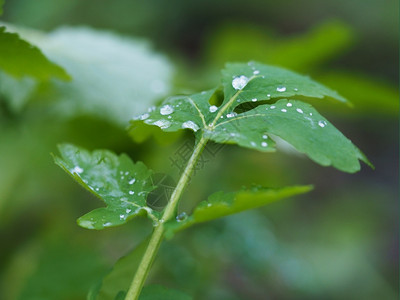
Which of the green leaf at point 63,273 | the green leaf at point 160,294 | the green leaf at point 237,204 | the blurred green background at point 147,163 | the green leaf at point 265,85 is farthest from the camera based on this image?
the blurred green background at point 147,163

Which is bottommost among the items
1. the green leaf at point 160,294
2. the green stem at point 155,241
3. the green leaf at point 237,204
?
the green leaf at point 160,294

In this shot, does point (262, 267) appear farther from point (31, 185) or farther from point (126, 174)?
point (126, 174)

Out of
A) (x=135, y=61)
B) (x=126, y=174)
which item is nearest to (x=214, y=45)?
(x=135, y=61)

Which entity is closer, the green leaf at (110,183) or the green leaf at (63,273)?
the green leaf at (110,183)

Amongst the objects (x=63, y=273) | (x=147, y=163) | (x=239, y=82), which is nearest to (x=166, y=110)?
(x=239, y=82)

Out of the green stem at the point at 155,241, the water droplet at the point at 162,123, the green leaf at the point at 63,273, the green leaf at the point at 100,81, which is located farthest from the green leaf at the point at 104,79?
the green stem at the point at 155,241

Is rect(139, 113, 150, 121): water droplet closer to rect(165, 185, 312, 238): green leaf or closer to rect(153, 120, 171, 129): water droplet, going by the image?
rect(153, 120, 171, 129): water droplet

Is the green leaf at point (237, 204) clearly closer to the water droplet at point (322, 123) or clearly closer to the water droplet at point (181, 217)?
the water droplet at point (181, 217)
